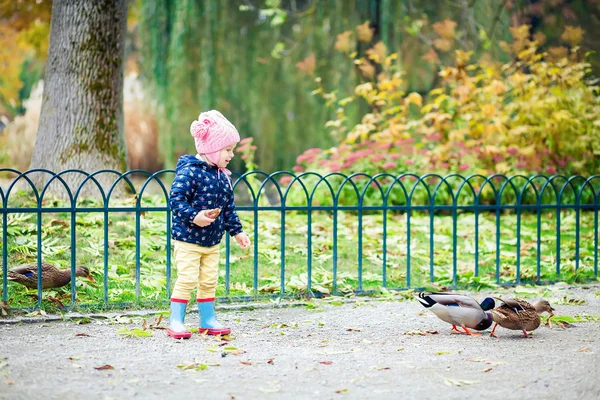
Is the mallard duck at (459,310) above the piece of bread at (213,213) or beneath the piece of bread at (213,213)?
beneath

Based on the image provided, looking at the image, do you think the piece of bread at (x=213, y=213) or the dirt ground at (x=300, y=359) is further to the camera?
the piece of bread at (x=213, y=213)

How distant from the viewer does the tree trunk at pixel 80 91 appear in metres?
7.54

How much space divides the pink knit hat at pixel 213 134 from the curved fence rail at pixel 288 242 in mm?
862

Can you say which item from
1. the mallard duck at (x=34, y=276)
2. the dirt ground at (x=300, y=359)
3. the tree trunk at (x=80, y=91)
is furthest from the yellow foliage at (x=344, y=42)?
the mallard duck at (x=34, y=276)

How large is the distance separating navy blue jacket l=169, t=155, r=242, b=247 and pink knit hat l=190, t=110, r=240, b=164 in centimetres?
9

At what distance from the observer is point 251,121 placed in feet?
41.5

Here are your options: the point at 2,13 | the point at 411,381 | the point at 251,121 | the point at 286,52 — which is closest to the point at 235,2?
the point at 286,52

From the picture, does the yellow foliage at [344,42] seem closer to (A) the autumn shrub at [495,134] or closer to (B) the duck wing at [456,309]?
(A) the autumn shrub at [495,134]

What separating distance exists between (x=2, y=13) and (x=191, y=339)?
8.97 metres

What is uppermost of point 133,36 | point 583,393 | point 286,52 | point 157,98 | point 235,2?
point 133,36

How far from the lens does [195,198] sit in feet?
14.2

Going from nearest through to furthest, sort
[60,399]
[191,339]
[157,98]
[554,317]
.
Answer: [60,399]
[191,339]
[554,317]
[157,98]

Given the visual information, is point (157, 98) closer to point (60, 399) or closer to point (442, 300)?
point (442, 300)

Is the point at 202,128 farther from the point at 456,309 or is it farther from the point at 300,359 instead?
the point at 456,309
